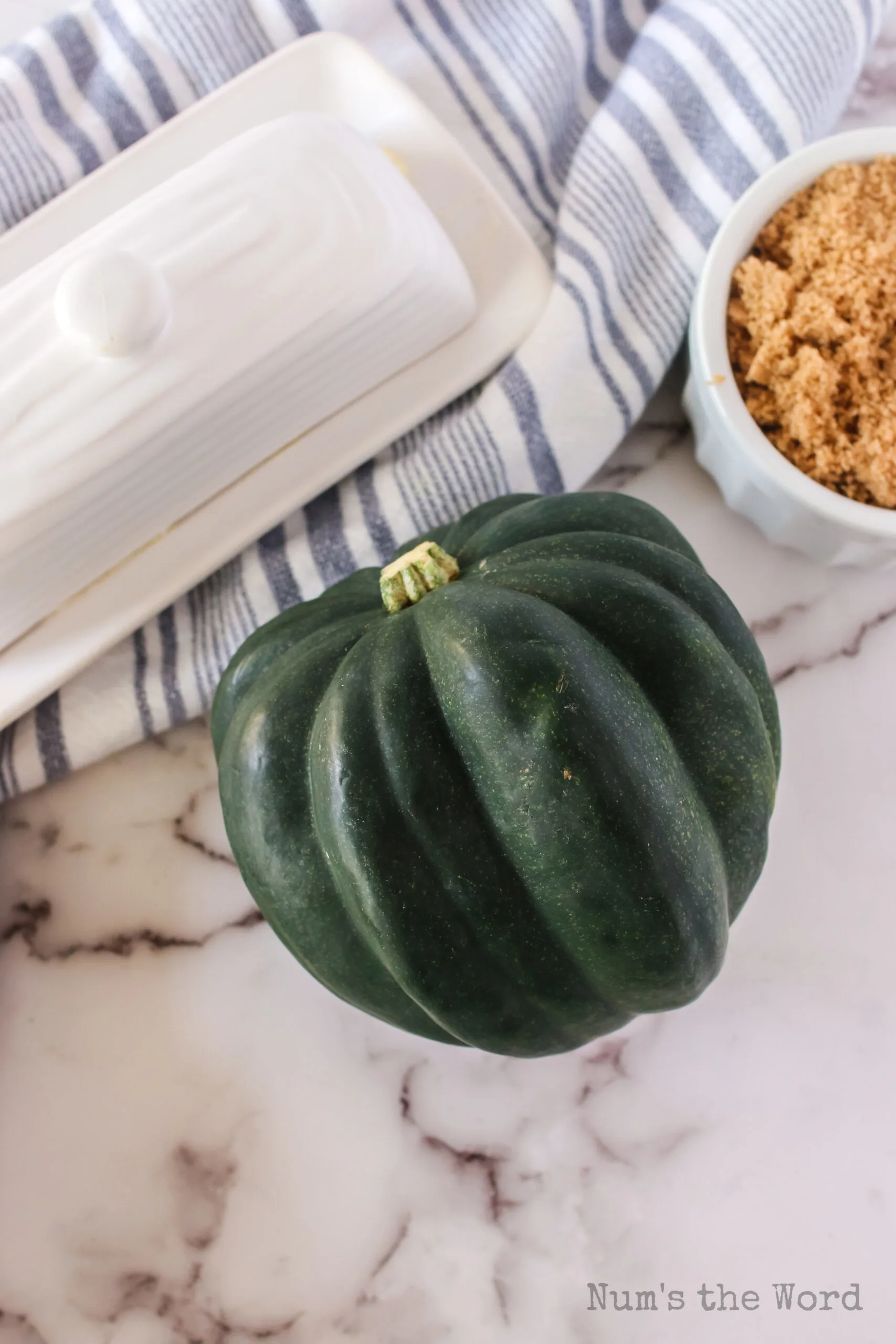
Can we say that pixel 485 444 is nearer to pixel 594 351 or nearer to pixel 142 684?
pixel 594 351

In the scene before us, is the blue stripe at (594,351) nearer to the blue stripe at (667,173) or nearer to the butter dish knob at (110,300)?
the blue stripe at (667,173)

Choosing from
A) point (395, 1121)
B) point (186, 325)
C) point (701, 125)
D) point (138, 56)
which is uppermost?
point (138, 56)

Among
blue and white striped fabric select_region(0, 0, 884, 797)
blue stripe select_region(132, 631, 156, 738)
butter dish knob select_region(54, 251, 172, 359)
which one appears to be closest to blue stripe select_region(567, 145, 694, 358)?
blue and white striped fabric select_region(0, 0, 884, 797)

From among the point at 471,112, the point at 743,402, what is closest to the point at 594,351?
the point at 743,402

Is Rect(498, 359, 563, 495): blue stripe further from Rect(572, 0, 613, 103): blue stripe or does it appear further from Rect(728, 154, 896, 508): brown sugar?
Rect(572, 0, 613, 103): blue stripe

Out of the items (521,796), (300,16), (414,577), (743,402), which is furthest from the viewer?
(300,16)

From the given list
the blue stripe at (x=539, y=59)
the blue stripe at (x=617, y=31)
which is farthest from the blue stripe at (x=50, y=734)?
the blue stripe at (x=617, y=31)
